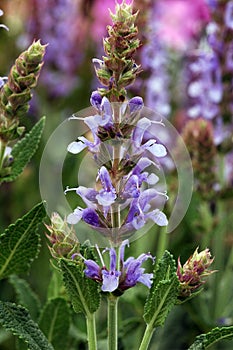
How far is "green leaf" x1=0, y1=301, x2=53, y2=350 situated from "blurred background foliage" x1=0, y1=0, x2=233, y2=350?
0.21 m

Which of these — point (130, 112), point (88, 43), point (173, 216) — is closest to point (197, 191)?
point (173, 216)

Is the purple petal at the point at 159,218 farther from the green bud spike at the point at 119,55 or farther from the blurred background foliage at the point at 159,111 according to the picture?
the blurred background foliage at the point at 159,111

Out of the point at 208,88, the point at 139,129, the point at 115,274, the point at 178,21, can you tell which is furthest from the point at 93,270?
the point at 178,21

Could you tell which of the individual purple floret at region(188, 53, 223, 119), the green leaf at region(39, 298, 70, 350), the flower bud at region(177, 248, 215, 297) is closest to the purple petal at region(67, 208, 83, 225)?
the flower bud at region(177, 248, 215, 297)

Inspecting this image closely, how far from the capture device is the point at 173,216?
944 millimetres

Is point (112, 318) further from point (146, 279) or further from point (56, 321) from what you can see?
point (56, 321)

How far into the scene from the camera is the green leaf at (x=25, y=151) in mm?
701

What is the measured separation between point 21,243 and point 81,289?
0.11 metres

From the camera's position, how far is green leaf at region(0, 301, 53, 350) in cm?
57

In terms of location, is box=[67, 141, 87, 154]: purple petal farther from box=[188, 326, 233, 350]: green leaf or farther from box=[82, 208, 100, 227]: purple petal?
box=[188, 326, 233, 350]: green leaf

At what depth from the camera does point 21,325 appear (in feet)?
1.94

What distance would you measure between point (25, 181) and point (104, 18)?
534 millimetres

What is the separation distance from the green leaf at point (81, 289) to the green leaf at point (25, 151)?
177 millimetres

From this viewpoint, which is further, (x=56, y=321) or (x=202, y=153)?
(x=202, y=153)
